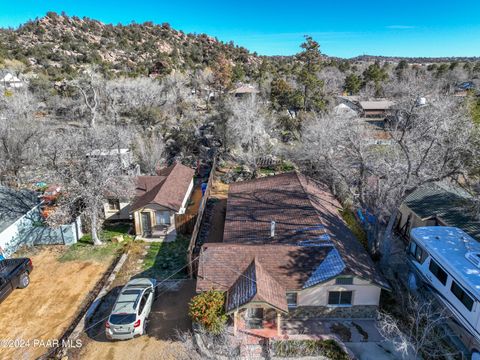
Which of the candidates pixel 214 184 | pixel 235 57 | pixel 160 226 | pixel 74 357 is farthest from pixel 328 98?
pixel 235 57

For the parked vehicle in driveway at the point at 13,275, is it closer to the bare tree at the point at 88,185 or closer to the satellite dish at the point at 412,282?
the bare tree at the point at 88,185

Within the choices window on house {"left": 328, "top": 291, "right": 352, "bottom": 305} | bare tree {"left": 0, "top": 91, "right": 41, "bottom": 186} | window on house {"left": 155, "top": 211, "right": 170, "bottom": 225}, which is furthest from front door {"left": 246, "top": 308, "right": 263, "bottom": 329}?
bare tree {"left": 0, "top": 91, "right": 41, "bottom": 186}

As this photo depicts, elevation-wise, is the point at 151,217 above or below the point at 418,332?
above

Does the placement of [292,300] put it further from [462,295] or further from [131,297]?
[131,297]

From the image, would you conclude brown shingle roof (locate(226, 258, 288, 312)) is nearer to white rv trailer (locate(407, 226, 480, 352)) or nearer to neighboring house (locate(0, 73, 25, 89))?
white rv trailer (locate(407, 226, 480, 352))

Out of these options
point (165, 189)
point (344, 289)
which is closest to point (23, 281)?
point (165, 189)

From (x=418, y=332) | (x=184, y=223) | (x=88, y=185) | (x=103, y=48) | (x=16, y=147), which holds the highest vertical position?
(x=103, y=48)
